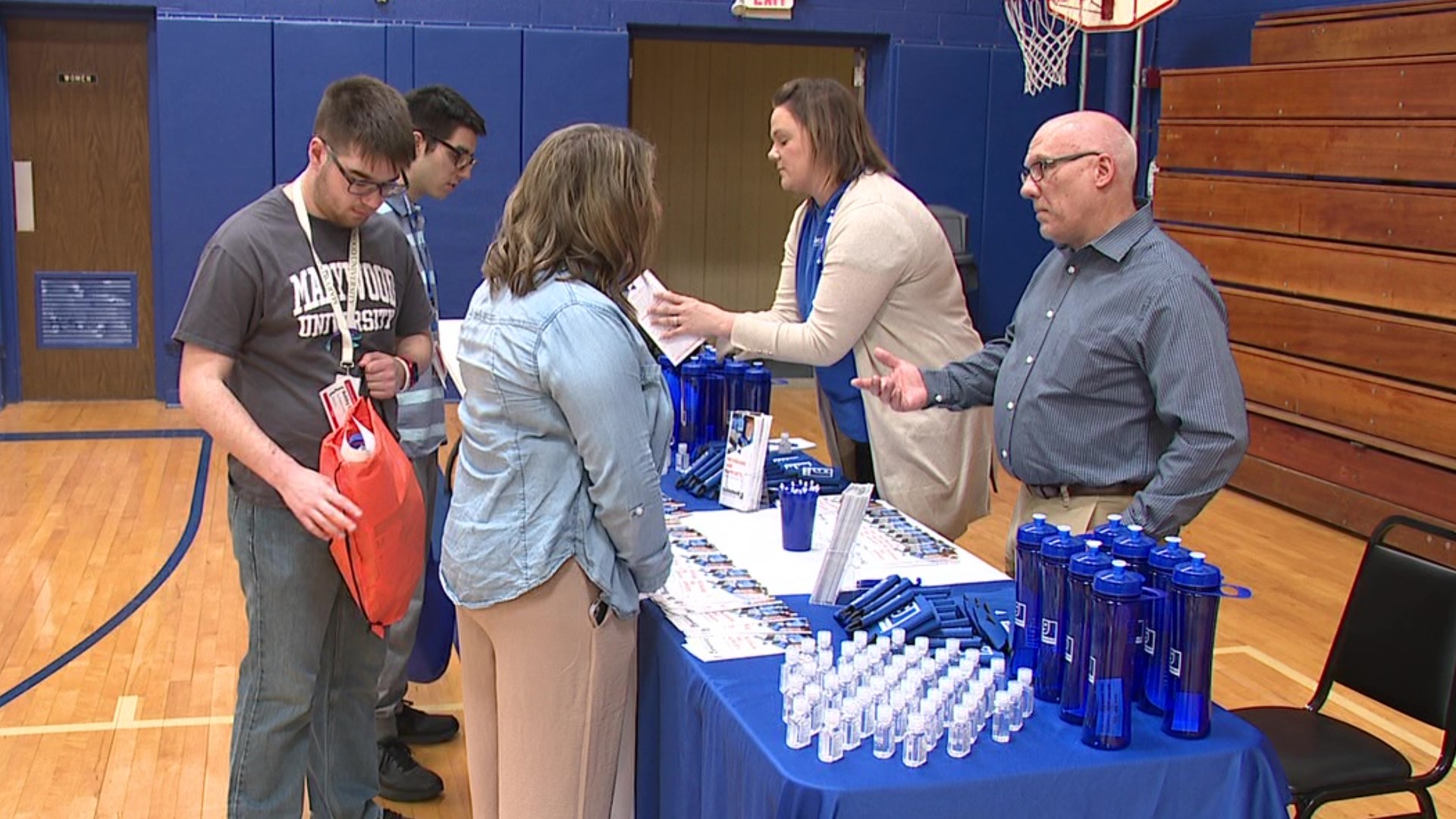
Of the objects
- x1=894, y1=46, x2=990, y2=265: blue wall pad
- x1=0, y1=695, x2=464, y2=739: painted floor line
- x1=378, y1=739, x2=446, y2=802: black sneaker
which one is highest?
x1=894, y1=46, x2=990, y2=265: blue wall pad

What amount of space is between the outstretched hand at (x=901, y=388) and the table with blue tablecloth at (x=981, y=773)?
3.26 ft

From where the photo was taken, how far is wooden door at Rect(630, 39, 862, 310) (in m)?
10.4

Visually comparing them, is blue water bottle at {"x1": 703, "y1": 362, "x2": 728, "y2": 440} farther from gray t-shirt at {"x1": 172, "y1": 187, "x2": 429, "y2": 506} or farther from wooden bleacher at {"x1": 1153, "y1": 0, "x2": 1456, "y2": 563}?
wooden bleacher at {"x1": 1153, "y1": 0, "x2": 1456, "y2": 563}

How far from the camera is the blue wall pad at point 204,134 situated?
8.16 m

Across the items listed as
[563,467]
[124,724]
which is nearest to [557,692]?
[563,467]

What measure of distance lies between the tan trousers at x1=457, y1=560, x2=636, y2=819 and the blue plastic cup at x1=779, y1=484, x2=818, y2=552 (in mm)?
529

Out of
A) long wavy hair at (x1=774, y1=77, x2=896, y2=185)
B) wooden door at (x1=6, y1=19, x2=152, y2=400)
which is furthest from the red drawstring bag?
wooden door at (x1=6, y1=19, x2=152, y2=400)

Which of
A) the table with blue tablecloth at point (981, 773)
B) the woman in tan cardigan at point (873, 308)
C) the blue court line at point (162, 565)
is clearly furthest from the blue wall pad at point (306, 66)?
the table with blue tablecloth at point (981, 773)

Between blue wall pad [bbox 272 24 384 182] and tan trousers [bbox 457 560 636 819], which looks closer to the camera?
tan trousers [bbox 457 560 636 819]

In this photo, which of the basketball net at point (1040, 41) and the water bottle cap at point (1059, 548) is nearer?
the water bottle cap at point (1059, 548)

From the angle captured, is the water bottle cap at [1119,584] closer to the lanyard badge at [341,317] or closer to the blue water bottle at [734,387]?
the lanyard badge at [341,317]

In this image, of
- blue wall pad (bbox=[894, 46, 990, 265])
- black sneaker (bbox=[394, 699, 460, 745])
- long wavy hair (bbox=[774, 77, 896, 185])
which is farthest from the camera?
blue wall pad (bbox=[894, 46, 990, 265])

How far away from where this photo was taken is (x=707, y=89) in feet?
34.4

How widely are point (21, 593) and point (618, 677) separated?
11.3 ft
